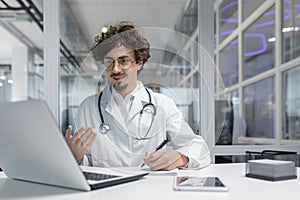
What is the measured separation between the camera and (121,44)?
1323 millimetres

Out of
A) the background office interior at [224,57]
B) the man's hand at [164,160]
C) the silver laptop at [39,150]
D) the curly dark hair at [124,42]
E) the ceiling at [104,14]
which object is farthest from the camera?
the ceiling at [104,14]

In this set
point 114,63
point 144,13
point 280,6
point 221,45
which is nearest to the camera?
point 114,63

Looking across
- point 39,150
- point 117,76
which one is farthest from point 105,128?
point 39,150

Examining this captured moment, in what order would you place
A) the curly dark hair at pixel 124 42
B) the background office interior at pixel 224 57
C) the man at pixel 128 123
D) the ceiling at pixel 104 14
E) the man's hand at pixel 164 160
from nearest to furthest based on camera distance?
the man's hand at pixel 164 160 → the man at pixel 128 123 → the curly dark hair at pixel 124 42 → the background office interior at pixel 224 57 → the ceiling at pixel 104 14

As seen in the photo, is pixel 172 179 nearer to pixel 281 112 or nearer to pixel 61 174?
pixel 61 174

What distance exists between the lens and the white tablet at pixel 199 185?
0.79 meters

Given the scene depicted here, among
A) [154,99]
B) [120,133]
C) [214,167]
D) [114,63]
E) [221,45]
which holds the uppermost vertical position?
[221,45]

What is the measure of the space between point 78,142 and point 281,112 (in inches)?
91.9

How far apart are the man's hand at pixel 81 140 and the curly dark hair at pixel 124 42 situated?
1.04ft

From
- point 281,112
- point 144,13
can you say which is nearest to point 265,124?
point 281,112

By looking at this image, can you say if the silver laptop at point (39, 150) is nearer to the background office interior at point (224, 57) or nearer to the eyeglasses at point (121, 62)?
the eyeglasses at point (121, 62)

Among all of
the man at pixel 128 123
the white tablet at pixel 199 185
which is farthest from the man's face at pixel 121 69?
the white tablet at pixel 199 185

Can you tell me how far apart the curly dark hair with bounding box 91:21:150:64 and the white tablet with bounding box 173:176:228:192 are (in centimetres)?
61

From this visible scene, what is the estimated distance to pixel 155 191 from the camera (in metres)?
0.79
